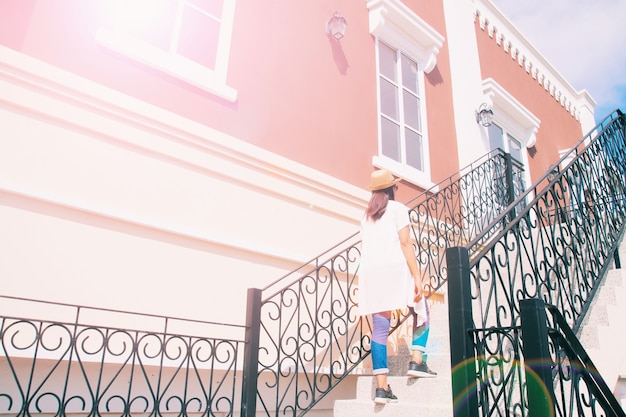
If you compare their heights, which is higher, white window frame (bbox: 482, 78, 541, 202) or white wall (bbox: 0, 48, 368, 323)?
white window frame (bbox: 482, 78, 541, 202)

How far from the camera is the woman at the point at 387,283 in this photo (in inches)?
137

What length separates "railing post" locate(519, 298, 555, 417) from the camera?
7.43ft

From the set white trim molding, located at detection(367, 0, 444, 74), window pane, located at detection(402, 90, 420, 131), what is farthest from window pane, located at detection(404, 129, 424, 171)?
white trim molding, located at detection(367, 0, 444, 74)

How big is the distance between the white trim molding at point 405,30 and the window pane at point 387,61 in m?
0.12

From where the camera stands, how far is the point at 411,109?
7.32 m

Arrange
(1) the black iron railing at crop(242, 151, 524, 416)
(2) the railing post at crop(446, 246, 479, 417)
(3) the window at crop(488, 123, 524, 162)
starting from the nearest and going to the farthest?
Result: (2) the railing post at crop(446, 246, 479, 417) < (1) the black iron railing at crop(242, 151, 524, 416) < (3) the window at crop(488, 123, 524, 162)

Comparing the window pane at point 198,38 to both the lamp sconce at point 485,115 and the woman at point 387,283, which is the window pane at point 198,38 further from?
the lamp sconce at point 485,115

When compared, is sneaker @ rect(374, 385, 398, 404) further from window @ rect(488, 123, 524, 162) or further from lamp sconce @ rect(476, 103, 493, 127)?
window @ rect(488, 123, 524, 162)

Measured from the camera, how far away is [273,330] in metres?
4.36

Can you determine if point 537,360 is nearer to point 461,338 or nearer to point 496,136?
point 461,338

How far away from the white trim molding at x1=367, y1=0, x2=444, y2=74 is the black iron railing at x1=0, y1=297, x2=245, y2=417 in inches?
189

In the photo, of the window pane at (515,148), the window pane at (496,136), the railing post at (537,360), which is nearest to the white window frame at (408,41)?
the window pane at (496,136)

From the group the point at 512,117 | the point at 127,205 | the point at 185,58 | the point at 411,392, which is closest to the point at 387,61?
the point at 185,58

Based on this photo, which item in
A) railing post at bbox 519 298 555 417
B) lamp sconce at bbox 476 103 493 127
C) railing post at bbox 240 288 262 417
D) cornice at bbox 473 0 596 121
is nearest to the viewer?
railing post at bbox 519 298 555 417
